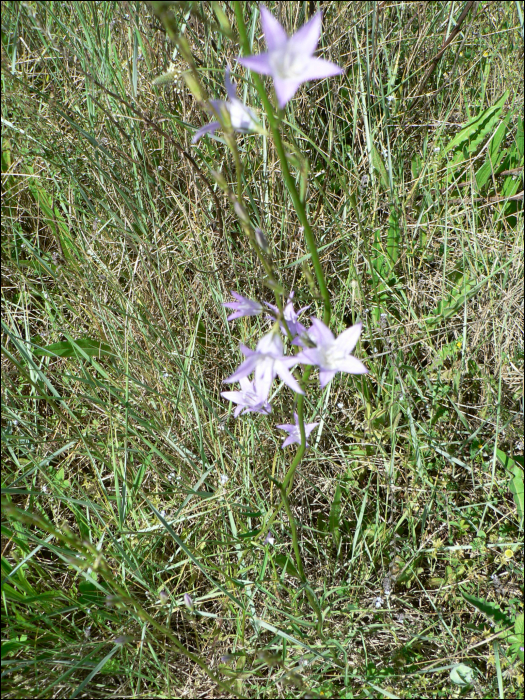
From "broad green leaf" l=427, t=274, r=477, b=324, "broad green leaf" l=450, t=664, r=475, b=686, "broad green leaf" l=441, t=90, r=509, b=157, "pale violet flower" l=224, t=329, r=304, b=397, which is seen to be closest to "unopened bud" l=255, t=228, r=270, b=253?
"pale violet flower" l=224, t=329, r=304, b=397

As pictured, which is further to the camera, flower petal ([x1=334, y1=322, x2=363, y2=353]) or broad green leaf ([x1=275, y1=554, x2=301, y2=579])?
broad green leaf ([x1=275, y1=554, x2=301, y2=579])

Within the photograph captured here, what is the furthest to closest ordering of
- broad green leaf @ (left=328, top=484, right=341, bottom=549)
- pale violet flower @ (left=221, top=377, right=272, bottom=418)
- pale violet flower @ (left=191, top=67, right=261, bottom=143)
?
broad green leaf @ (left=328, top=484, right=341, bottom=549) → pale violet flower @ (left=221, top=377, right=272, bottom=418) → pale violet flower @ (left=191, top=67, right=261, bottom=143)

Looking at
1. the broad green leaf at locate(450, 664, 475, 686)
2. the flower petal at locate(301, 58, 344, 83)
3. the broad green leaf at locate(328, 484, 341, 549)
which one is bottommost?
the broad green leaf at locate(450, 664, 475, 686)

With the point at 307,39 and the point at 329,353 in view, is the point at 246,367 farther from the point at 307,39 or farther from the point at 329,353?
the point at 307,39

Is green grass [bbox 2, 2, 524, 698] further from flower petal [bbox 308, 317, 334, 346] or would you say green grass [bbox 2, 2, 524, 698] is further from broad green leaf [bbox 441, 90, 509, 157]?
flower petal [bbox 308, 317, 334, 346]

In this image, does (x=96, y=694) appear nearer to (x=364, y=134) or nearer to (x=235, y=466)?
(x=235, y=466)

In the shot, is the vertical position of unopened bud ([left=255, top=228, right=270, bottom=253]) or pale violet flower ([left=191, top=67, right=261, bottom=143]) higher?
pale violet flower ([left=191, top=67, right=261, bottom=143])

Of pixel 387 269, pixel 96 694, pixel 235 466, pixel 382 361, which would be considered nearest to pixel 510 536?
pixel 382 361
